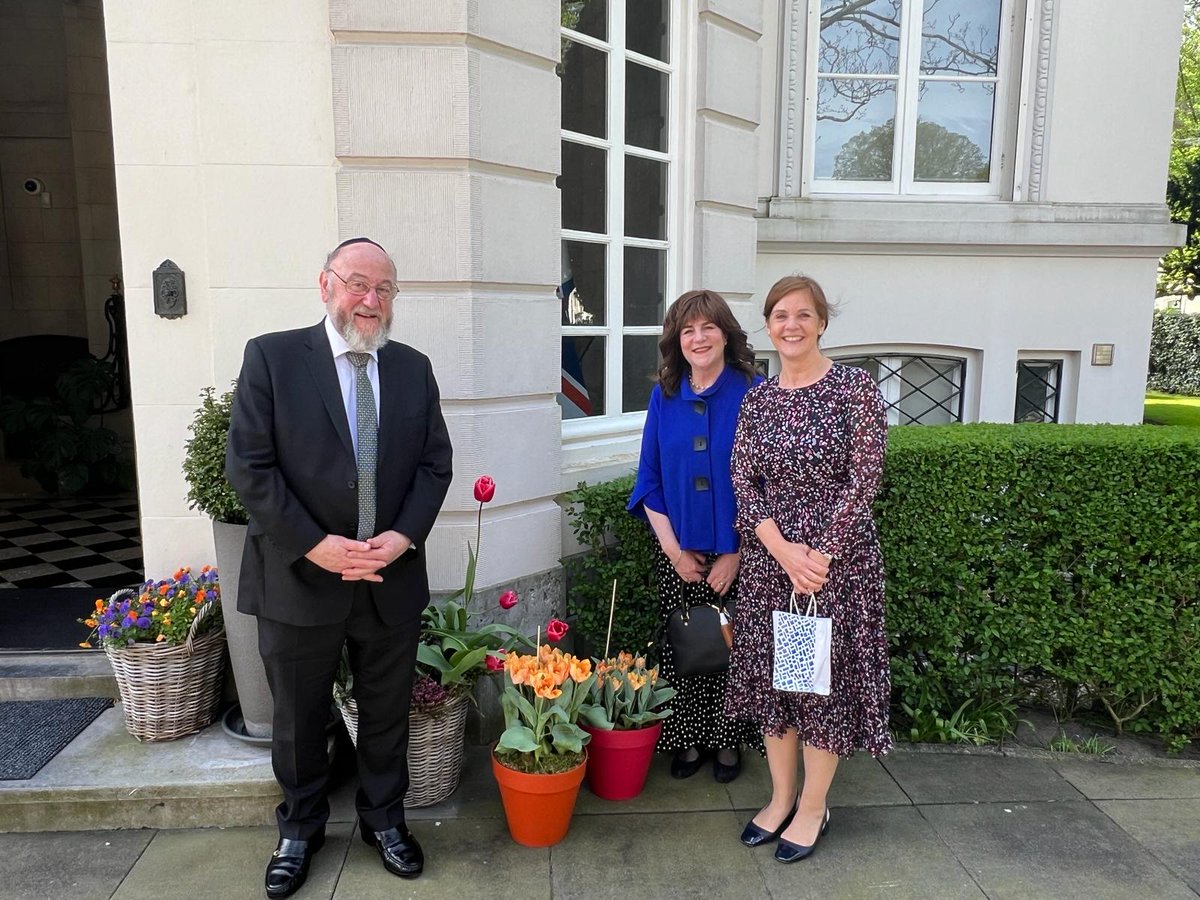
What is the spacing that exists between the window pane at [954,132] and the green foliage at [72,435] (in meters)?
7.28

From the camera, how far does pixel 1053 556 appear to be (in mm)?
3766

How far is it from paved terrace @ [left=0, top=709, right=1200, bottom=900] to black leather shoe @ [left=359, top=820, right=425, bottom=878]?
0.04 metres

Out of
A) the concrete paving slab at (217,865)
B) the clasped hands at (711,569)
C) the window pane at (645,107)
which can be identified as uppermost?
the window pane at (645,107)

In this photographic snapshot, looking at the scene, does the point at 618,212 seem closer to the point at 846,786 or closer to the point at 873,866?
the point at 846,786

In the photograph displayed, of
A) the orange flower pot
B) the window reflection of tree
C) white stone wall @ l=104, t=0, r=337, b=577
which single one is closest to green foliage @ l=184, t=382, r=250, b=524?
white stone wall @ l=104, t=0, r=337, b=577

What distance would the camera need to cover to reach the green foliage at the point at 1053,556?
3.70 meters

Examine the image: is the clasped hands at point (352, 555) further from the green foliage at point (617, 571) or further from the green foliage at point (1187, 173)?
the green foliage at point (1187, 173)

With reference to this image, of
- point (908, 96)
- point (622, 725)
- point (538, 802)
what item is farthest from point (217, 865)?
Answer: point (908, 96)

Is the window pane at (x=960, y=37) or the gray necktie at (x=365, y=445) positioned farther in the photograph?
the window pane at (x=960, y=37)

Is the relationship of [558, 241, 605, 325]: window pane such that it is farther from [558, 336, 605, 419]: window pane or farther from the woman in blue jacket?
the woman in blue jacket

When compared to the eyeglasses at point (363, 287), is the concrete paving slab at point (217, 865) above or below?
below

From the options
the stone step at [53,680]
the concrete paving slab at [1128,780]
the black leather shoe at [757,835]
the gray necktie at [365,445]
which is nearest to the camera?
the gray necktie at [365,445]

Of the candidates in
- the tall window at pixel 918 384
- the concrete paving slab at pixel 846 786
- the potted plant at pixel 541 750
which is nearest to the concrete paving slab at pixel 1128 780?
the concrete paving slab at pixel 846 786

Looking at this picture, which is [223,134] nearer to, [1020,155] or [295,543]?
[295,543]
